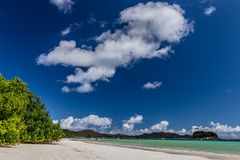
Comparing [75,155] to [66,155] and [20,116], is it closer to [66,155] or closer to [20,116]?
[66,155]

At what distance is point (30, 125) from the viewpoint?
62.8 m

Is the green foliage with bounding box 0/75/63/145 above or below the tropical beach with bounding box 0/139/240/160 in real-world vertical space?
above

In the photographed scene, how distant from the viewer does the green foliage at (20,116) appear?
128ft

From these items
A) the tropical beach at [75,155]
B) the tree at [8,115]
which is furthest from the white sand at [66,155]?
the tree at [8,115]

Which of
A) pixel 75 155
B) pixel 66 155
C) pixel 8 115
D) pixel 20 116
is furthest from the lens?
pixel 20 116

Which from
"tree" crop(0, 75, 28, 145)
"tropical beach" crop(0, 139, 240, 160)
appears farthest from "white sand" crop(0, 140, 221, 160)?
"tree" crop(0, 75, 28, 145)

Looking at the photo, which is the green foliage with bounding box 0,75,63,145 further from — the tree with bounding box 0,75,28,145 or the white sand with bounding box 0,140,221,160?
the white sand with bounding box 0,140,221,160

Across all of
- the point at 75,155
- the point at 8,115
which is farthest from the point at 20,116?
the point at 75,155

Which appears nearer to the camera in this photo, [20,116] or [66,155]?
[66,155]

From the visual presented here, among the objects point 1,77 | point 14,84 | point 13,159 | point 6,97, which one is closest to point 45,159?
point 13,159

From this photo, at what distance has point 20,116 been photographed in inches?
1901

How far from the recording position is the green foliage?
3906 centimetres

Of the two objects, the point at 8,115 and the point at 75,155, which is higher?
the point at 8,115

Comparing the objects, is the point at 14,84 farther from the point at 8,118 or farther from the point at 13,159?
the point at 13,159
